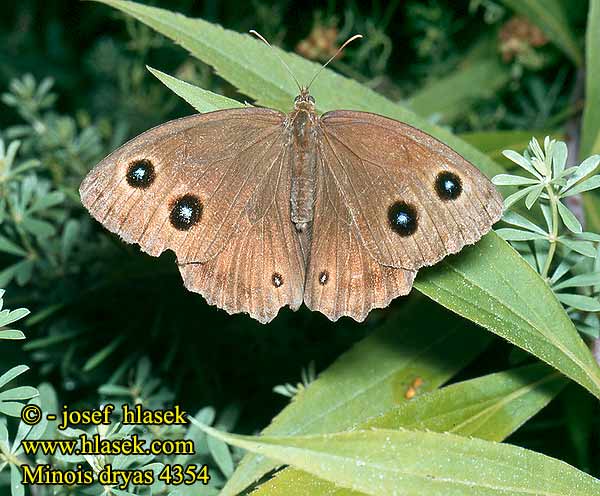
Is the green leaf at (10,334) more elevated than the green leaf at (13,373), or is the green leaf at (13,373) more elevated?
the green leaf at (10,334)

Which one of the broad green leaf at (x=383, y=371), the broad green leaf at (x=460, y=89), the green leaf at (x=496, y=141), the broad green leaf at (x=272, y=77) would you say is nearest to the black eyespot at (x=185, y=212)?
the broad green leaf at (x=272, y=77)

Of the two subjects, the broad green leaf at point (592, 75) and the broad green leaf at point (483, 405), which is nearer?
the broad green leaf at point (483, 405)

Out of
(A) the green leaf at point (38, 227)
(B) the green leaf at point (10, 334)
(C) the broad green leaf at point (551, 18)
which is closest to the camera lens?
(B) the green leaf at point (10, 334)

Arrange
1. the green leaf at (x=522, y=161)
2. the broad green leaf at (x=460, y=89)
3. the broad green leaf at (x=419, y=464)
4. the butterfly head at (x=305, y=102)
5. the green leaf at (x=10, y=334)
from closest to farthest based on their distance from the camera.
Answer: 1. the broad green leaf at (x=419, y=464)
2. the green leaf at (x=10, y=334)
3. the green leaf at (x=522, y=161)
4. the butterfly head at (x=305, y=102)
5. the broad green leaf at (x=460, y=89)

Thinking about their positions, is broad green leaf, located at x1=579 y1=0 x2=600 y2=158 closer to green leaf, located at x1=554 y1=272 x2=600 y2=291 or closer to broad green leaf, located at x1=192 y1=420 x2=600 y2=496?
green leaf, located at x1=554 y1=272 x2=600 y2=291

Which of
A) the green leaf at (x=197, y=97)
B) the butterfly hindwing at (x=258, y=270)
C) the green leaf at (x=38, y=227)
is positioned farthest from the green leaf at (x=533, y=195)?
the green leaf at (x=38, y=227)

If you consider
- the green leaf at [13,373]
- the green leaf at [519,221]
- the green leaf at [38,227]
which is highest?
the green leaf at [38,227]

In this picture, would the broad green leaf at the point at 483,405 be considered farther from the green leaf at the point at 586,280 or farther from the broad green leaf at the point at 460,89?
the broad green leaf at the point at 460,89
